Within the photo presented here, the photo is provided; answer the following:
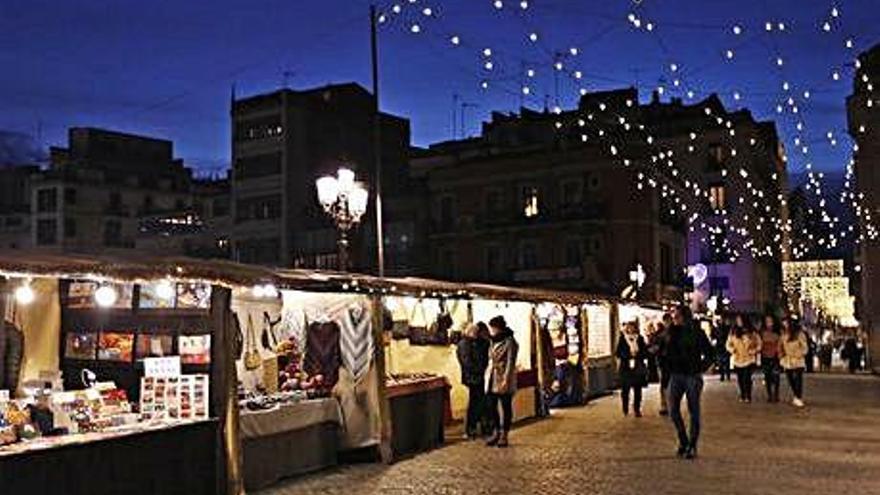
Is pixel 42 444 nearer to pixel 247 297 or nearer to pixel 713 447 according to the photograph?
pixel 247 297

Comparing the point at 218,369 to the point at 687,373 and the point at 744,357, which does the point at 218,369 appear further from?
the point at 744,357

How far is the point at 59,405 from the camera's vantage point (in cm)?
884

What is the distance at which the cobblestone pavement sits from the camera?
34.0 feet

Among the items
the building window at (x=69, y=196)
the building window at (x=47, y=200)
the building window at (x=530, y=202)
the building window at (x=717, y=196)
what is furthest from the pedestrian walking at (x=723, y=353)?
the building window at (x=47, y=200)

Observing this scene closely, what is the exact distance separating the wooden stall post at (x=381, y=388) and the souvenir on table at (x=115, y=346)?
9.68ft

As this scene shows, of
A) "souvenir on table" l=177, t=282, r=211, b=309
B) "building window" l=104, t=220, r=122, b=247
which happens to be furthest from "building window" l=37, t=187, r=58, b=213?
"souvenir on table" l=177, t=282, r=211, b=309

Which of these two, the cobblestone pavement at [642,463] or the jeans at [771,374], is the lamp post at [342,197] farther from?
the jeans at [771,374]

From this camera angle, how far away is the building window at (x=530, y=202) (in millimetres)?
47281

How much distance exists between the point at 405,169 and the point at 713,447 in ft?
143

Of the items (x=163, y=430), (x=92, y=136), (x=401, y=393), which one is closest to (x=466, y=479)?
(x=401, y=393)

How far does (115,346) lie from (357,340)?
2899mm

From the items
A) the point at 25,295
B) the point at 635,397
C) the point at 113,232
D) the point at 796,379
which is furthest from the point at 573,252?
the point at 25,295

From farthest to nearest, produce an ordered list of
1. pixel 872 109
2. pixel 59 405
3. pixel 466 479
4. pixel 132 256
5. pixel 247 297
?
pixel 872 109 < pixel 247 297 < pixel 466 479 < pixel 132 256 < pixel 59 405

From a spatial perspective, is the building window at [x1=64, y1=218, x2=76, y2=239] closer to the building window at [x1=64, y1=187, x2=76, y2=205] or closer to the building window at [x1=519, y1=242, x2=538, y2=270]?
the building window at [x1=64, y1=187, x2=76, y2=205]
